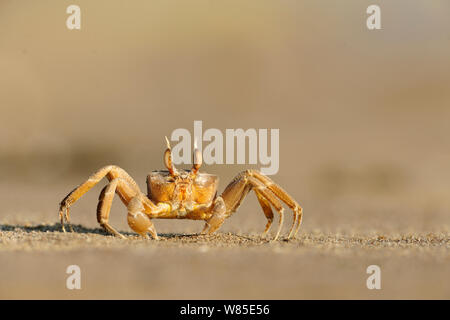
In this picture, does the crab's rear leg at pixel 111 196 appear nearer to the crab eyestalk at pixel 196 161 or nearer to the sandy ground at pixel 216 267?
the sandy ground at pixel 216 267

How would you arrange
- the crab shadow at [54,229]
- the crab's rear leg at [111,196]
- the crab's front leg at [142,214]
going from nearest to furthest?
1. the crab's front leg at [142,214]
2. the crab's rear leg at [111,196]
3. the crab shadow at [54,229]

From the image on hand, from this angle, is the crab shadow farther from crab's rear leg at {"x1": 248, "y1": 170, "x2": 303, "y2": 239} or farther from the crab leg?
crab's rear leg at {"x1": 248, "y1": 170, "x2": 303, "y2": 239}

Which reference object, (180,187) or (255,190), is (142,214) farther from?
(255,190)

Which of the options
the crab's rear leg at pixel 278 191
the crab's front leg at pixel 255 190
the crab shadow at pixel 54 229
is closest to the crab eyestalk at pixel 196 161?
the crab's front leg at pixel 255 190

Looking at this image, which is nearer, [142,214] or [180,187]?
[142,214]

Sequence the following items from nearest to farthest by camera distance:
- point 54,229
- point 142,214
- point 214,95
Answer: point 142,214 → point 54,229 → point 214,95

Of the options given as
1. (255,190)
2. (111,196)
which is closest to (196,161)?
(255,190)

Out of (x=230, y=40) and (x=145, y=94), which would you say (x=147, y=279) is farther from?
(x=230, y=40)

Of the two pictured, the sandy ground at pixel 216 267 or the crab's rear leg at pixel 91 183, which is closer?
the sandy ground at pixel 216 267
